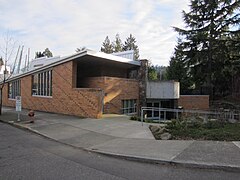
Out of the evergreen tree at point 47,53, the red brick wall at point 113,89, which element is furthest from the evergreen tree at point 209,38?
the evergreen tree at point 47,53

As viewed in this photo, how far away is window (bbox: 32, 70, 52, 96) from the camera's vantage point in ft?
67.3

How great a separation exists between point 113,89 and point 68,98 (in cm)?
383

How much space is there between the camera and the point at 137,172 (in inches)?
218

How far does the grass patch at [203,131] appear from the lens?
8703 mm

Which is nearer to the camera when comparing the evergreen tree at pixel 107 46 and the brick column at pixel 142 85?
the brick column at pixel 142 85

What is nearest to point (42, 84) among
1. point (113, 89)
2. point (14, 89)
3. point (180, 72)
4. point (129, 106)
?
point (113, 89)

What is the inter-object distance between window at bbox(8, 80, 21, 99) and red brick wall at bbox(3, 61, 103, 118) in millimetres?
3983

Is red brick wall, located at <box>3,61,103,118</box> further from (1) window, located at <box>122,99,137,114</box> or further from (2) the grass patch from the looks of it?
(2) the grass patch

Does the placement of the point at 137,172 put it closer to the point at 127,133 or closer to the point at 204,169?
the point at 204,169

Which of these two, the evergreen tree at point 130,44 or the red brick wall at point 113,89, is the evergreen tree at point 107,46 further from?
the red brick wall at point 113,89

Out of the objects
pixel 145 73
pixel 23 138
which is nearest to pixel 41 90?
pixel 145 73

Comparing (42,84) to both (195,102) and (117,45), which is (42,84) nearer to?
(195,102)

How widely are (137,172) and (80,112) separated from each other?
38.0 feet

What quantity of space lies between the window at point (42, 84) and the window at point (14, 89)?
144 inches
